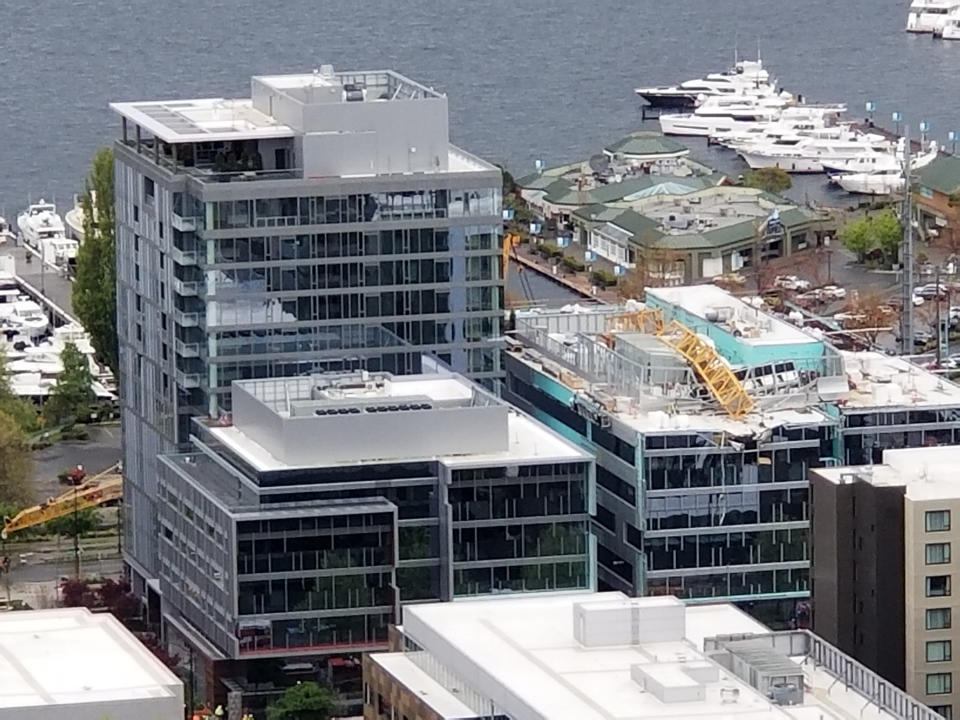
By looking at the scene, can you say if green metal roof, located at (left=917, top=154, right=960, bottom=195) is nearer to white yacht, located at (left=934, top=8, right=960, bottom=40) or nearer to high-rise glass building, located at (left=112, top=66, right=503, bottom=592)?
high-rise glass building, located at (left=112, top=66, right=503, bottom=592)

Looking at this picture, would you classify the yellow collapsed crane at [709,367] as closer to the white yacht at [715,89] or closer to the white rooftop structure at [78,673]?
the white rooftop structure at [78,673]

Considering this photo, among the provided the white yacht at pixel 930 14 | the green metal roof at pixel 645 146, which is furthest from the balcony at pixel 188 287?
the white yacht at pixel 930 14

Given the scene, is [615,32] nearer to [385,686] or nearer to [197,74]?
[197,74]

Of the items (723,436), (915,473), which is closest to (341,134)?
(723,436)


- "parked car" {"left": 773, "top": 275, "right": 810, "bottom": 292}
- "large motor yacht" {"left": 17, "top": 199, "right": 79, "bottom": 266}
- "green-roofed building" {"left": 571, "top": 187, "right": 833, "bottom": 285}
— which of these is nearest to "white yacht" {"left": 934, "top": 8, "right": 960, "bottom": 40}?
"green-roofed building" {"left": 571, "top": 187, "right": 833, "bottom": 285}

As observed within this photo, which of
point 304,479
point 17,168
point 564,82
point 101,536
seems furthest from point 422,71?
point 304,479

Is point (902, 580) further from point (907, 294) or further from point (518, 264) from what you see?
point (518, 264)
